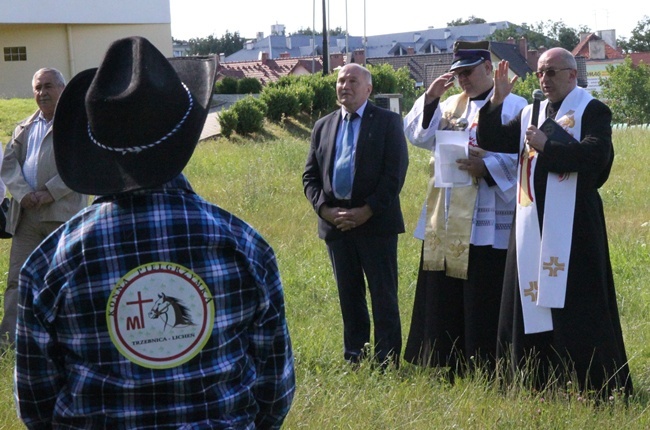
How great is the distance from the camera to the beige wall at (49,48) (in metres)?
39.9

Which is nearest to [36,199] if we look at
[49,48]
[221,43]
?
[49,48]

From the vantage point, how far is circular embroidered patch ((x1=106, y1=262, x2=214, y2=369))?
239cm

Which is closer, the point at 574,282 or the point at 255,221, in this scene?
the point at 574,282

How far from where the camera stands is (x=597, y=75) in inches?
3086

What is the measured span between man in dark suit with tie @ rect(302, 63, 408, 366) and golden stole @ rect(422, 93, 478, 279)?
25cm

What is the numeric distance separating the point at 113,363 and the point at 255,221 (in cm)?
1030

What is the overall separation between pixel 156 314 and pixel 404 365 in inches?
176

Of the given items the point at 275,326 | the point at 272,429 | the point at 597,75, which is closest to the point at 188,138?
the point at 275,326

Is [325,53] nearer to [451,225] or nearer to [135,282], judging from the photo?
[451,225]

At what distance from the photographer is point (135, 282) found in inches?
94.4

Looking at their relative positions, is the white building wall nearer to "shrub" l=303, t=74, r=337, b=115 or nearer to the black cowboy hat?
"shrub" l=303, t=74, r=337, b=115

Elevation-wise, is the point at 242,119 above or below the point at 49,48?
below

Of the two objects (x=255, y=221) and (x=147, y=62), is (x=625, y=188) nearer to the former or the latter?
(x=255, y=221)

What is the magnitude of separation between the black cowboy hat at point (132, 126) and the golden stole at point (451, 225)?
12.9 ft
